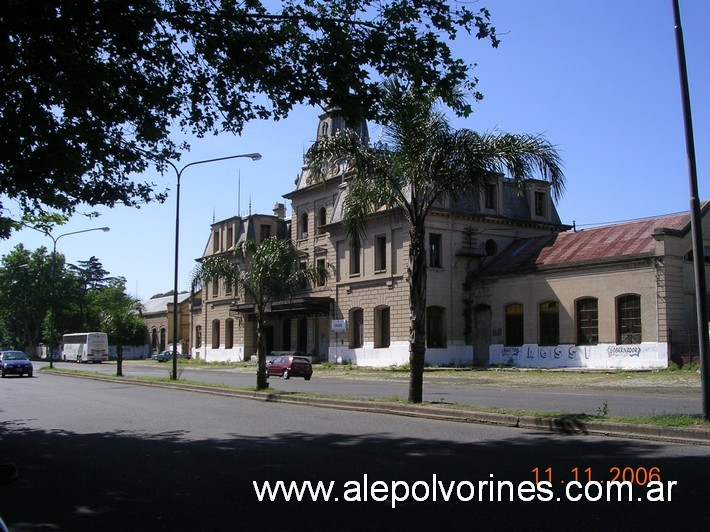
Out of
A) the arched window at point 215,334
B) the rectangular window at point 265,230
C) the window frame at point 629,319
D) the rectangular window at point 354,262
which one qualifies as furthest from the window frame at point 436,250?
the arched window at point 215,334

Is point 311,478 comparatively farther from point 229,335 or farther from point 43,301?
point 43,301

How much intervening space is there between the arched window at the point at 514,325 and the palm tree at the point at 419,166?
2570 centimetres

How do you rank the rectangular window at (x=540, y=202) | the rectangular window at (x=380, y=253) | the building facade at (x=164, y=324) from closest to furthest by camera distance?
the rectangular window at (x=380, y=253) < the rectangular window at (x=540, y=202) < the building facade at (x=164, y=324)

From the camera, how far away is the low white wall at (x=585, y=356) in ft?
111

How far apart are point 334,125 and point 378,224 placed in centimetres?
1113

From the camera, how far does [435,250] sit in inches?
1751

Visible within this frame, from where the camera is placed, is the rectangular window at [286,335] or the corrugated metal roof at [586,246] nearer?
the corrugated metal roof at [586,246]

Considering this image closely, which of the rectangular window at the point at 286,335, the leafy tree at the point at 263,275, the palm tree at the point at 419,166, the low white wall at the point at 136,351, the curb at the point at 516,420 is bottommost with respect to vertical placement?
the low white wall at the point at 136,351

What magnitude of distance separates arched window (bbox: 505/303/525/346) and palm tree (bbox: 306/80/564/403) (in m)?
25.7

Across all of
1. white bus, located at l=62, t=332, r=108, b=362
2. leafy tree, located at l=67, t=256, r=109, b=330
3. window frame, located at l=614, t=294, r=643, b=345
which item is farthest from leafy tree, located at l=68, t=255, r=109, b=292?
window frame, located at l=614, t=294, r=643, b=345

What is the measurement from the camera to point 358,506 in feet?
23.5

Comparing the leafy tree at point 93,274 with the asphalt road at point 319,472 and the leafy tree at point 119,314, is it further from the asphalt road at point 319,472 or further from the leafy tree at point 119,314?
the asphalt road at point 319,472

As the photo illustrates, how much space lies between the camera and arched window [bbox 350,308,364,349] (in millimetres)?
48656

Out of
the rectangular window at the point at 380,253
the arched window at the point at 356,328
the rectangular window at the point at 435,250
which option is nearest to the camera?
the rectangular window at the point at 435,250
